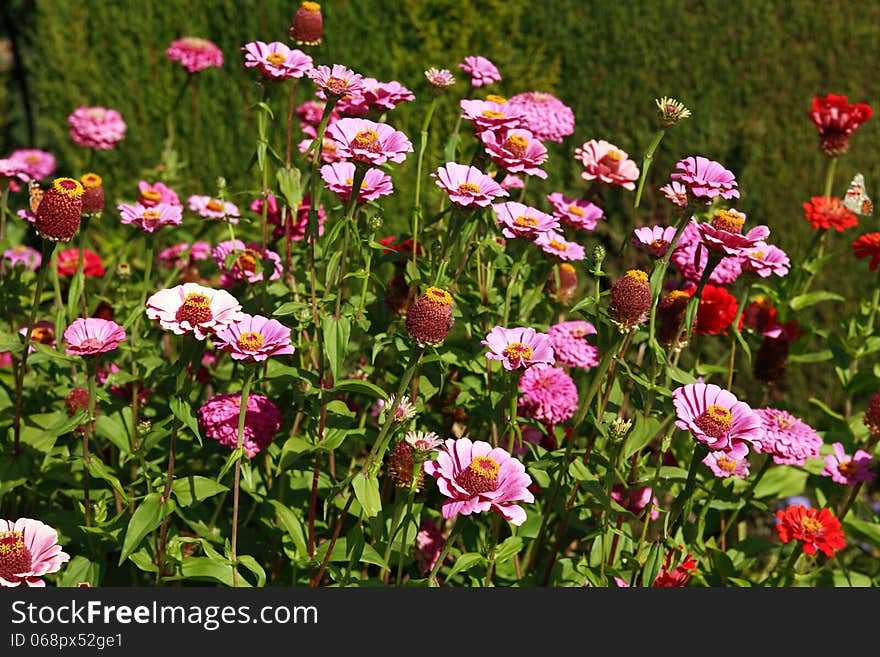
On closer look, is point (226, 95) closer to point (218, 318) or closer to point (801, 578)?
point (218, 318)

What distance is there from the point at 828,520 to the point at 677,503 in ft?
1.56

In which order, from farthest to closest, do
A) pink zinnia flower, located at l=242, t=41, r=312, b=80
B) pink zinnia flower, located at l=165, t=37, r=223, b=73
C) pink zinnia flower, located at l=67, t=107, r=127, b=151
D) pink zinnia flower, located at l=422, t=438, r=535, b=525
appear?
pink zinnia flower, located at l=165, t=37, r=223, b=73, pink zinnia flower, located at l=67, t=107, r=127, b=151, pink zinnia flower, located at l=242, t=41, r=312, b=80, pink zinnia flower, located at l=422, t=438, r=535, b=525

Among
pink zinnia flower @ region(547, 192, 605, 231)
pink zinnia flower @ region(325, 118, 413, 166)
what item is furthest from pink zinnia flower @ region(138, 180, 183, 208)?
pink zinnia flower @ region(547, 192, 605, 231)

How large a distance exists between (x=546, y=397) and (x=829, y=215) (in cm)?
103

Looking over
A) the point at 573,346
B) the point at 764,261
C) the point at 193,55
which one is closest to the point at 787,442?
the point at 764,261

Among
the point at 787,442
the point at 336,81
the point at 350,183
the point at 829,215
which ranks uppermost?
the point at 336,81

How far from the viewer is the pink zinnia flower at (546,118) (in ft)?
8.50

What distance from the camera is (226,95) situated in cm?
468

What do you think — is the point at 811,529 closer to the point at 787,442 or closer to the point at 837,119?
the point at 787,442

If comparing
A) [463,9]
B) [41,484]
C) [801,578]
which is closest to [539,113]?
[801,578]

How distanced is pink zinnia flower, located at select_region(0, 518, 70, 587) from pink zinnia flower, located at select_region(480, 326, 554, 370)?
0.89m

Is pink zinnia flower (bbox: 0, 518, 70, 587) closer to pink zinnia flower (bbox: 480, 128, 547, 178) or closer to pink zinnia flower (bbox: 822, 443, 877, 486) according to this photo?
pink zinnia flower (bbox: 480, 128, 547, 178)

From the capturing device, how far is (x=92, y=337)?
196 cm

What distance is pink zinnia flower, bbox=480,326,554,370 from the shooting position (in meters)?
1.93
